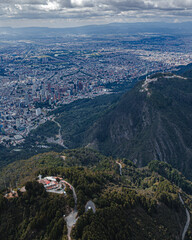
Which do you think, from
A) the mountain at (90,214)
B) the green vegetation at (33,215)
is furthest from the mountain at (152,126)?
the green vegetation at (33,215)

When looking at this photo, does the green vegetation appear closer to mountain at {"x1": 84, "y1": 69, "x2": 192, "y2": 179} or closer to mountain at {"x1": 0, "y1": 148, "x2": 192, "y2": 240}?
mountain at {"x1": 0, "y1": 148, "x2": 192, "y2": 240}

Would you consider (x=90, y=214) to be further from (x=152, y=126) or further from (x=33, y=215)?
(x=152, y=126)

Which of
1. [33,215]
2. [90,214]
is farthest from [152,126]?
[33,215]

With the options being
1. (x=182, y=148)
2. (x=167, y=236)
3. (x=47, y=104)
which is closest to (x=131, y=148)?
(x=182, y=148)

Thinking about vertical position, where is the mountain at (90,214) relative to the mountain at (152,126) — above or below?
above

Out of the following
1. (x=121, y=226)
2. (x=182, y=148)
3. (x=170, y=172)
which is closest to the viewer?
(x=121, y=226)

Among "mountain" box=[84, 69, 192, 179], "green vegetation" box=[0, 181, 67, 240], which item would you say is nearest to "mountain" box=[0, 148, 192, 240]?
"green vegetation" box=[0, 181, 67, 240]

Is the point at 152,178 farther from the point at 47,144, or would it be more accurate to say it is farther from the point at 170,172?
the point at 47,144

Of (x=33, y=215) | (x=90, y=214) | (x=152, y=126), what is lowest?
(x=152, y=126)

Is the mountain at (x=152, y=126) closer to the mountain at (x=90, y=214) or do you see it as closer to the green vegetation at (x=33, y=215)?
the mountain at (x=90, y=214)
